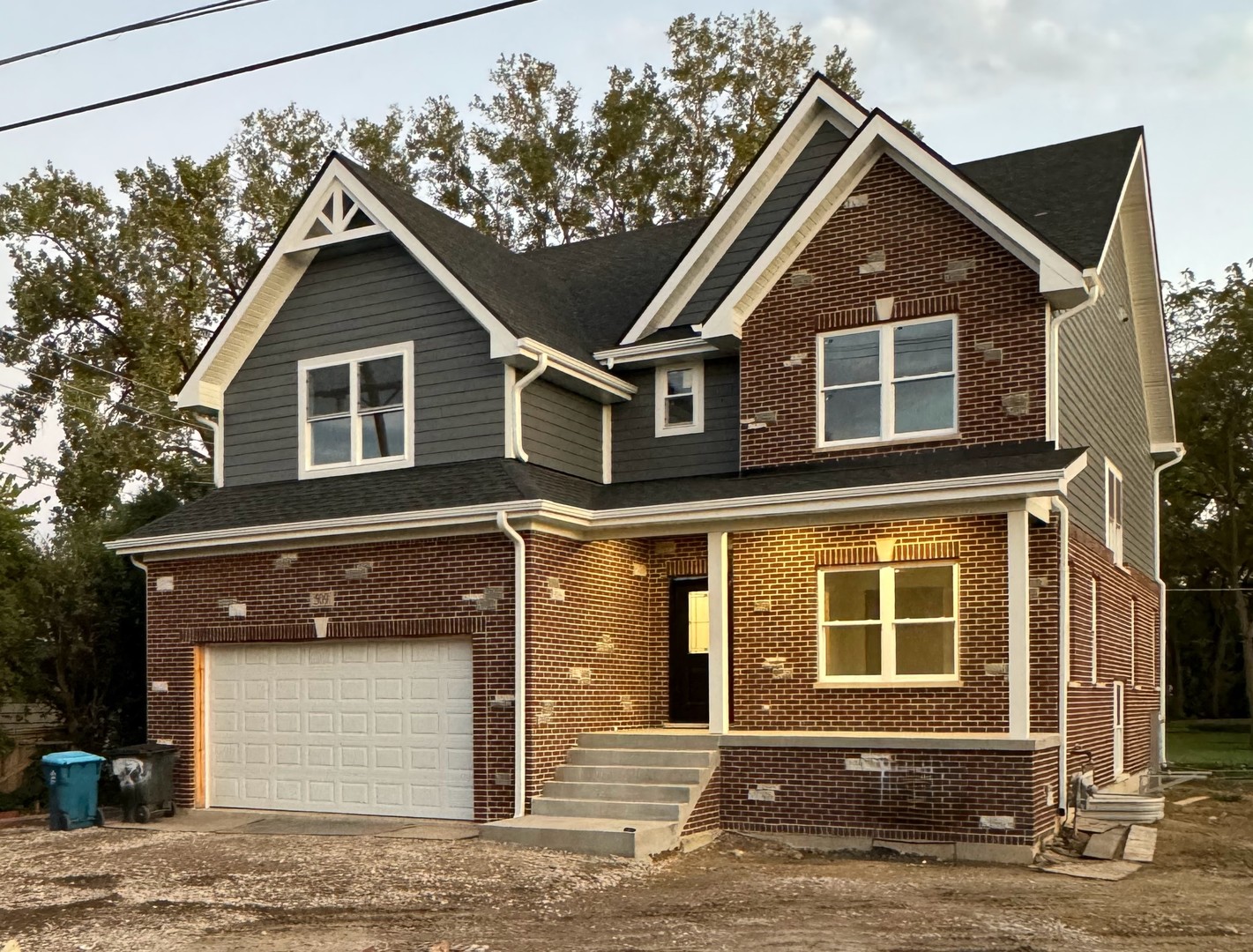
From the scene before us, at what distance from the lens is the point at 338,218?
17.2 metres

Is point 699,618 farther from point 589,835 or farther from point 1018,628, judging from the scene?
point 1018,628

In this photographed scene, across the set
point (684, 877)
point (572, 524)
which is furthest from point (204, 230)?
point (684, 877)

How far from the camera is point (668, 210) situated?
112ft

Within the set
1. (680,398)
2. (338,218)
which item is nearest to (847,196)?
(680,398)

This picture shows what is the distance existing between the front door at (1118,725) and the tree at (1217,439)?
22.2 meters

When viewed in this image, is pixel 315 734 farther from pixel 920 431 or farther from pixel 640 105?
pixel 640 105

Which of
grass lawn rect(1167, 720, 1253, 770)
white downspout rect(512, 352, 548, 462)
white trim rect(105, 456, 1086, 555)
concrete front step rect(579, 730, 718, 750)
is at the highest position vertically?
white downspout rect(512, 352, 548, 462)

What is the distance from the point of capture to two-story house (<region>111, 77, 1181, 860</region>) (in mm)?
13992

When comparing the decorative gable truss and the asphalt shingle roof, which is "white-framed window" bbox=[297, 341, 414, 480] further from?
the decorative gable truss

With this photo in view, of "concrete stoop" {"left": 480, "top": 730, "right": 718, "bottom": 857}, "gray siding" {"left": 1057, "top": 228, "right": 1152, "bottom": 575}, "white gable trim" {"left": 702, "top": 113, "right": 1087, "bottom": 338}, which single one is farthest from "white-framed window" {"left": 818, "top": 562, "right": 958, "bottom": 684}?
"white gable trim" {"left": 702, "top": 113, "right": 1087, "bottom": 338}

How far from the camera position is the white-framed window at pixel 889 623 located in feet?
47.1

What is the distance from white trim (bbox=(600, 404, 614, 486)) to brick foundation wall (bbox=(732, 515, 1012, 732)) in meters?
2.66

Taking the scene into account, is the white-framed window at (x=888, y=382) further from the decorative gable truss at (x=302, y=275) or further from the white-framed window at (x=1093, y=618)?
the white-framed window at (x=1093, y=618)

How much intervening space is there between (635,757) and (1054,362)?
6302 mm
